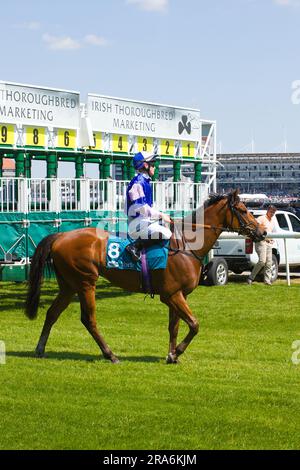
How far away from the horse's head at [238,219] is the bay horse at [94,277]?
51 cm

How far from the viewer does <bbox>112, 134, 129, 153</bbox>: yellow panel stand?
2084 centimetres

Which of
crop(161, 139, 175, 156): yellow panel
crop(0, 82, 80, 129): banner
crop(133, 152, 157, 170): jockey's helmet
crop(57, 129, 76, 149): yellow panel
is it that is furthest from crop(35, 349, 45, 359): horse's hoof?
crop(161, 139, 175, 156): yellow panel

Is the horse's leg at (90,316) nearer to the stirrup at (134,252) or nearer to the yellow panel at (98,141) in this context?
the stirrup at (134,252)

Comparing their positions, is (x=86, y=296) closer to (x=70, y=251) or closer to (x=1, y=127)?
(x=70, y=251)

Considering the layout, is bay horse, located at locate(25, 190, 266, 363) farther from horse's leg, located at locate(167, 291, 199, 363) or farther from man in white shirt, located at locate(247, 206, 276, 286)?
man in white shirt, located at locate(247, 206, 276, 286)

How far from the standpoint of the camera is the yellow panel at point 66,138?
18.9m

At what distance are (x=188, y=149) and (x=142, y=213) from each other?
13.0 m

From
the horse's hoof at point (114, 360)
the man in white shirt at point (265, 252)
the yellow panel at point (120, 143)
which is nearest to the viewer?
the horse's hoof at point (114, 360)

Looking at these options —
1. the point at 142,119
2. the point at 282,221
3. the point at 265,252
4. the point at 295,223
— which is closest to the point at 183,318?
the point at 265,252

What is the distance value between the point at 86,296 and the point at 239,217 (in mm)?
2160

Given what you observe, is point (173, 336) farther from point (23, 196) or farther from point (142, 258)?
point (23, 196)

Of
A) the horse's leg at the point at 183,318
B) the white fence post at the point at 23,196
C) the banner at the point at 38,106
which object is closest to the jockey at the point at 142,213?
the horse's leg at the point at 183,318

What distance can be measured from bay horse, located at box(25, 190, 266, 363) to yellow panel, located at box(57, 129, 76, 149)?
28.0 feet

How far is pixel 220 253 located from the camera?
850 inches
